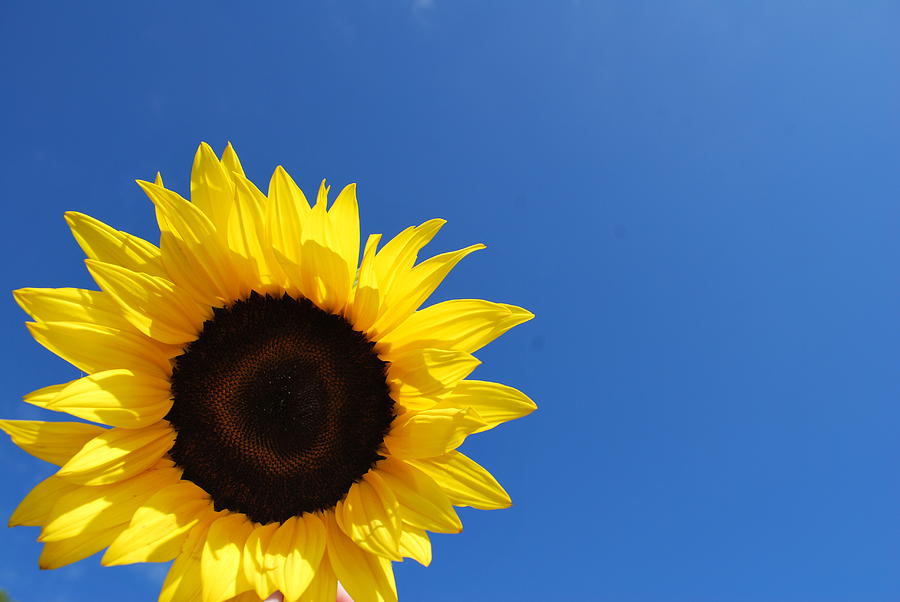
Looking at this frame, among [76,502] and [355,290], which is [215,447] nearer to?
[76,502]

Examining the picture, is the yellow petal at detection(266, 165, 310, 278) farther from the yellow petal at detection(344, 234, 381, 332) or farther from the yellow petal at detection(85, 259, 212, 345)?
the yellow petal at detection(85, 259, 212, 345)

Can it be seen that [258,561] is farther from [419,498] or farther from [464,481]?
[464,481]

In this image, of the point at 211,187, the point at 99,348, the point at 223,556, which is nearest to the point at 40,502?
the point at 99,348

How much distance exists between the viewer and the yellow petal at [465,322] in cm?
353

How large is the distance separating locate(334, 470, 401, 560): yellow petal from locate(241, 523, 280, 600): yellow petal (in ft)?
1.44

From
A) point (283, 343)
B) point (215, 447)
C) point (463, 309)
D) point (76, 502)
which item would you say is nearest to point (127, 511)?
point (76, 502)

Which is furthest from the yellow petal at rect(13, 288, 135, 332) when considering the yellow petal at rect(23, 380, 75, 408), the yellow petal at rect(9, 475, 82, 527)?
the yellow petal at rect(9, 475, 82, 527)

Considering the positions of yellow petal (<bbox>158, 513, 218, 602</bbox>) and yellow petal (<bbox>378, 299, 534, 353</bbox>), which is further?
yellow petal (<bbox>378, 299, 534, 353</bbox>)

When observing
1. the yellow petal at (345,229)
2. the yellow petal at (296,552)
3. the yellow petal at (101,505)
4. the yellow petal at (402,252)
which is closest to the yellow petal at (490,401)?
the yellow petal at (402,252)

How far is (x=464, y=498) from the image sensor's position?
3.61 m

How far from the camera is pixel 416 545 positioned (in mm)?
3506

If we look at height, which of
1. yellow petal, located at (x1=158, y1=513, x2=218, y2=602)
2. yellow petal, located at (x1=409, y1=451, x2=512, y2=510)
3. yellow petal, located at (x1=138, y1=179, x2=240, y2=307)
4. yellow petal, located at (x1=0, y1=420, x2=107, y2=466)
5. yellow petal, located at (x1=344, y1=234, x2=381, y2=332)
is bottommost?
yellow petal, located at (x1=158, y1=513, x2=218, y2=602)

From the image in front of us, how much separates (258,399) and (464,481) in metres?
1.37

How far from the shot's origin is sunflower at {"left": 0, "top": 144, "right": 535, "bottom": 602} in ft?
10.9
